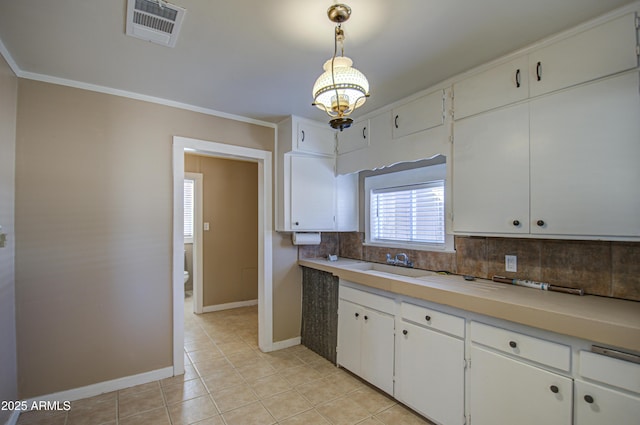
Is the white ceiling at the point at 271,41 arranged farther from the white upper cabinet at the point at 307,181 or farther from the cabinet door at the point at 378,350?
the cabinet door at the point at 378,350

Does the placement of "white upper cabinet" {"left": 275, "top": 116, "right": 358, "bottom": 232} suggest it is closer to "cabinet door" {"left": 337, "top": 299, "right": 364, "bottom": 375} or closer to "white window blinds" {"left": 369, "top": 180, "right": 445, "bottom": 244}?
"white window blinds" {"left": 369, "top": 180, "right": 445, "bottom": 244}

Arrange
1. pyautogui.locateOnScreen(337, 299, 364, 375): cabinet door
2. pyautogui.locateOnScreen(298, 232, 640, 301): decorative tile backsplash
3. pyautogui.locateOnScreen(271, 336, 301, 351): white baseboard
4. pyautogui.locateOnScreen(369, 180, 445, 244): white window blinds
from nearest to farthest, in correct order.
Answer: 1. pyautogui.locateOnScreen(298, 232, 640, 301): decorative tile backsplash
2. pyautogui.locateOnScreen(337, 299, 364, 375): cabinet door
3. pyautogui.locateOnScreen(369, 180, 445, 244): white window blinds
4. pyautogui.locateOnScreen(271, 336, 301, 351): white baseboard

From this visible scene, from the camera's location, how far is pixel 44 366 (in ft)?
7.32

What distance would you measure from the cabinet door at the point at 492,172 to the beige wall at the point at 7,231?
298cm

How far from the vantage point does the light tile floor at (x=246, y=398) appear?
210 cm

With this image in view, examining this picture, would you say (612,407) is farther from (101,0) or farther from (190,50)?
(101,0)

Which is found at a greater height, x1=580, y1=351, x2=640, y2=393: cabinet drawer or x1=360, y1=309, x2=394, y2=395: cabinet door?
x1=580, y1=351, x2=640, y2=393: cabinet drawer

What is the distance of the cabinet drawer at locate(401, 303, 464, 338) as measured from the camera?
6.12 ft

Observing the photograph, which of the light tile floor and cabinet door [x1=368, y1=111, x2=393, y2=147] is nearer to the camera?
the light tile floor

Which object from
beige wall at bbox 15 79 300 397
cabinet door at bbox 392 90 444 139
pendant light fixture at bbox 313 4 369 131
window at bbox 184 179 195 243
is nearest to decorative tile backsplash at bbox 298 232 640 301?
cabinet door at bbox 392 90 444 139

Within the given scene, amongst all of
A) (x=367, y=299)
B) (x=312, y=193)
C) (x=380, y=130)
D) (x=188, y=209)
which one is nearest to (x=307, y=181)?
(x=312, y=193)

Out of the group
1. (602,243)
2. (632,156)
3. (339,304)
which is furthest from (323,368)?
(632,156)

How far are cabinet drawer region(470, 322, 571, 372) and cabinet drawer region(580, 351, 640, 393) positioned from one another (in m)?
0.06

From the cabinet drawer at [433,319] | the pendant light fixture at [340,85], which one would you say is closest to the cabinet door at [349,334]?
the cabinet drawer at [433,319]
